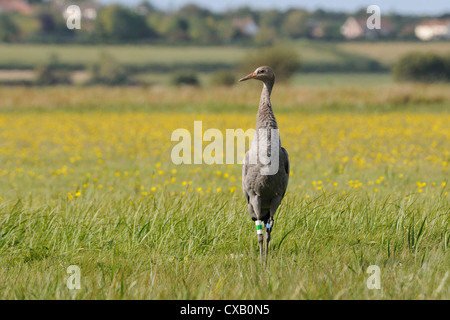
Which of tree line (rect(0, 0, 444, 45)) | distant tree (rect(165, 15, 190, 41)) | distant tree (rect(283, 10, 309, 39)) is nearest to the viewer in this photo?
tree line (rect(0, 0, 444, 45))

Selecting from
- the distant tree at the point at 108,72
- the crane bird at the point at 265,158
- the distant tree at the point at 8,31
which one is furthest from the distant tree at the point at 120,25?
the crane bird at the point at 265,158

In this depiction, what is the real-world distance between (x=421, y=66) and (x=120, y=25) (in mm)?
46615

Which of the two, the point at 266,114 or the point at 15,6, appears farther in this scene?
the point at 15,6

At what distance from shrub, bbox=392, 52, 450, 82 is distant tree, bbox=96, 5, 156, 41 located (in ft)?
139

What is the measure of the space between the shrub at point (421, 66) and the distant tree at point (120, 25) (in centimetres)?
4249

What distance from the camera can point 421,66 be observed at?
70062 millimetres

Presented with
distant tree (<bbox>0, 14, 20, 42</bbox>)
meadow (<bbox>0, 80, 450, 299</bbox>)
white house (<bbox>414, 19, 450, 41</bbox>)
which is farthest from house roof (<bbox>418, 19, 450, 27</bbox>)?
meadow (<bbox>0, 80, 450, 299</bbox>)

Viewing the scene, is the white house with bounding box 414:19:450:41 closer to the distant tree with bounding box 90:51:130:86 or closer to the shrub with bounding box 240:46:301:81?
the shrub with bounding box 240:46:301:81

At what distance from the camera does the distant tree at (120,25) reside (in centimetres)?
9325

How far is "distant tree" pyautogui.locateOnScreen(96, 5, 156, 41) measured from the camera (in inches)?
3671

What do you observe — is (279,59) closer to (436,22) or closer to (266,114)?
(436,22)

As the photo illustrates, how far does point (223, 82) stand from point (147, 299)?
54.0 meters

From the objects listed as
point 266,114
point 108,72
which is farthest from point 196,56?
point 266,114
